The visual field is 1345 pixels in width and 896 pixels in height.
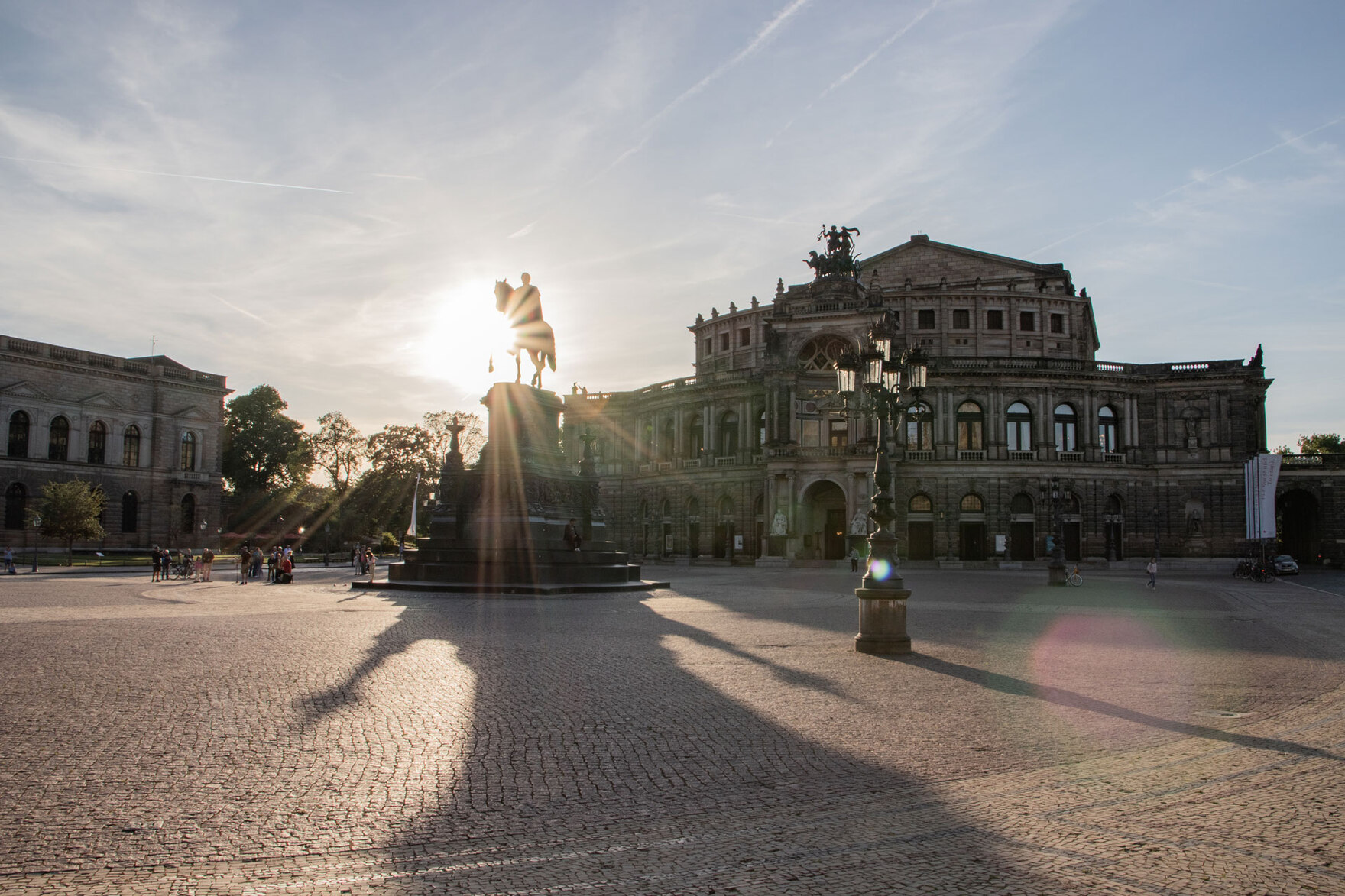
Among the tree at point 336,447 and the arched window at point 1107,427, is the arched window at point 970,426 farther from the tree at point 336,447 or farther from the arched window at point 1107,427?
the tree at point 336,447

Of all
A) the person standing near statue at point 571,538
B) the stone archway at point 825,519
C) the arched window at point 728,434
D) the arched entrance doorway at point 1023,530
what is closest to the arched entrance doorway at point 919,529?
the stone archway at point 825,519

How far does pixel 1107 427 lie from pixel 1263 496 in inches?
471

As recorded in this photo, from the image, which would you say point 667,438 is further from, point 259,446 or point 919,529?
point 259,446

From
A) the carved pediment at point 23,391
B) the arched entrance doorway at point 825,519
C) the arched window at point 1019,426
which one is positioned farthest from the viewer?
the carved pediment at point 23,391

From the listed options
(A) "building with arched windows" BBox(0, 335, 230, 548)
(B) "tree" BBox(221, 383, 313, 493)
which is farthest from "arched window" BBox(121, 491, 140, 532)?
(B) "tree" BBox(221, 383, 313, 493)

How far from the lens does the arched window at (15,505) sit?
63.2m

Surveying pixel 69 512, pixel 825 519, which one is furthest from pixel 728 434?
pixel 69 512

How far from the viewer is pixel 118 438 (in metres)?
68.9

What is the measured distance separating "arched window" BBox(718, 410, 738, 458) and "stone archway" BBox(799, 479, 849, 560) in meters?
7.08

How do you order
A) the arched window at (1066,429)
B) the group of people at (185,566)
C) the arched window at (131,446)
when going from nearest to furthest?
1. the group of people at (185,566)
2. the arched window at (1066,429)
3. the arched window at (131,446)

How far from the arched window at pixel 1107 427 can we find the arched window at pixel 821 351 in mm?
17240

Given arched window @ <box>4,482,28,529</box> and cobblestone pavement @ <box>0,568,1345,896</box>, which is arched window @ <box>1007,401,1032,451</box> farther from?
arched window @ <box>4,482,28,529</box>

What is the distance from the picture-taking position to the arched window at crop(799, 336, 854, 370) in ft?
204

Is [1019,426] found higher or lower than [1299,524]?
higher
